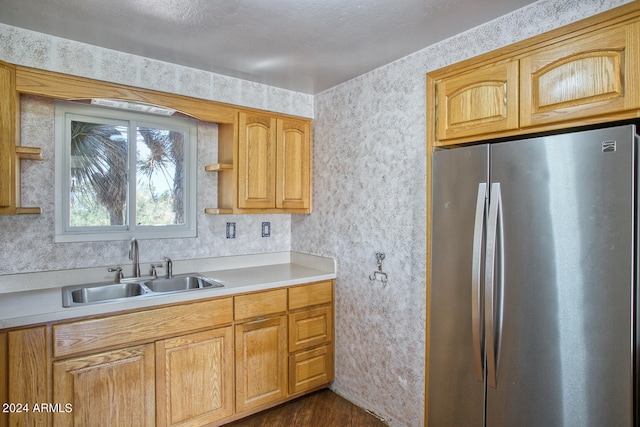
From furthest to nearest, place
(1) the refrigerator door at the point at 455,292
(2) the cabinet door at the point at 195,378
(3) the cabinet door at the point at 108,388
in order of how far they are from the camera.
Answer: (2) the cabinet door at the point at 195,378
(3) the cabinet door at the point at 108,388
(1) the refrigerator door at the point at 455,292

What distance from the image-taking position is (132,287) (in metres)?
2.48

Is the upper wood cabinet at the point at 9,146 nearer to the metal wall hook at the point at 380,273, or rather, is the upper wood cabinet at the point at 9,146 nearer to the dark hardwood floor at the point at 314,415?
the dark hardwood floor at the point at 314,415

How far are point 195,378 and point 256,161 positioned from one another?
5.10 ft

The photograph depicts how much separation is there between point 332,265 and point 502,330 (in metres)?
1.53

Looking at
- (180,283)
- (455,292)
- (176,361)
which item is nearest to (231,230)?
(180,283)

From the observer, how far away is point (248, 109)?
287 centimetres

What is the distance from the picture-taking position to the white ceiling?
5.97 ft

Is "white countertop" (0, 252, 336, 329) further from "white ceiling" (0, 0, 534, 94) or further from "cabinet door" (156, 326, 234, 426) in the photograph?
"white ceiling" (0, 0, 534, 94)

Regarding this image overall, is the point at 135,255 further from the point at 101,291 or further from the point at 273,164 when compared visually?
the point at 273,164

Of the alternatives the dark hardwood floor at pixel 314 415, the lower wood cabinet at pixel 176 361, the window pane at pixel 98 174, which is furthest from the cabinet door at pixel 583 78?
the window pane at pixel 98 174

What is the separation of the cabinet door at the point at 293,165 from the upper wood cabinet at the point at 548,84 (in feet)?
4.25

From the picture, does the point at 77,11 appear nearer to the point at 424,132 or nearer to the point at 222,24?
the point at 222,24

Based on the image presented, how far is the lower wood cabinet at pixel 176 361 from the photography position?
182 centimetres

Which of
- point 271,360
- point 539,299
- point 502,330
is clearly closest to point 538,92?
point 539,299
